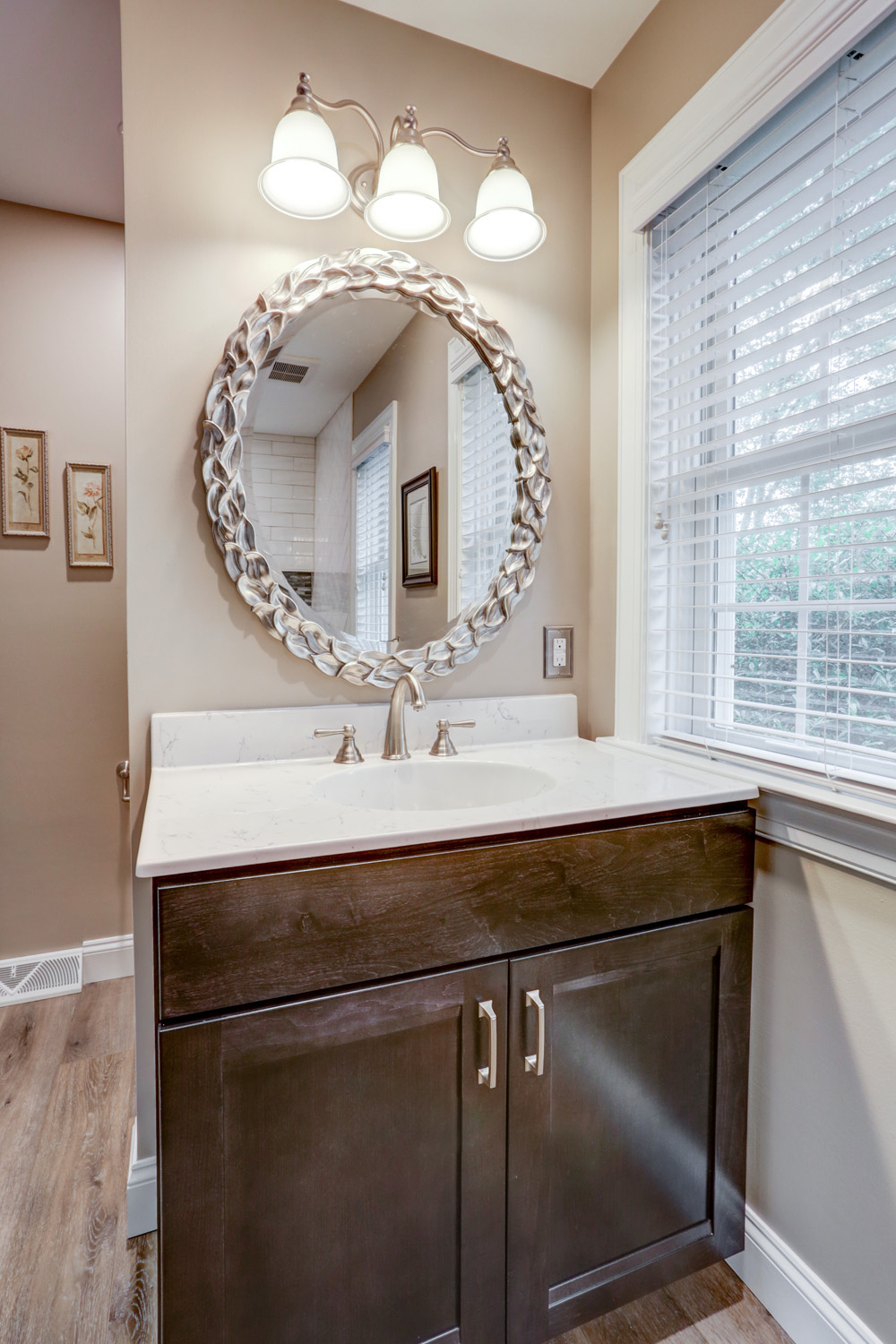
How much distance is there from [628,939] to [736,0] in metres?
1.63

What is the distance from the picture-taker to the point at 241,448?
1.42 m

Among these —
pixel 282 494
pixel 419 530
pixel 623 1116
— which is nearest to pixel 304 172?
pixel 282 494

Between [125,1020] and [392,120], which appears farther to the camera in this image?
[125,1020]

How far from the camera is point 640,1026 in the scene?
115cm

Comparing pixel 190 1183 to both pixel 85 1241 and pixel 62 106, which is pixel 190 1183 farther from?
pixel 62 106

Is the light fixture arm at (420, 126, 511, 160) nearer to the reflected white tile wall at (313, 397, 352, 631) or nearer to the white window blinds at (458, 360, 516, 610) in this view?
the white window blinds at (458, 360, 516, 610)

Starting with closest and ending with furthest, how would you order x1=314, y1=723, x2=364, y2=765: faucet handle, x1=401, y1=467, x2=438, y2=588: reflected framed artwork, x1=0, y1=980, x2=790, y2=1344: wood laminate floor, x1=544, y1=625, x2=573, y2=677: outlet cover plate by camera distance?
1. x1=0, y1=980, x2=790, y2=1344: wood laminate floor
2. x1=314, y1=723, x2=364, y2=765: faucet handle
3. x1=401, y1=467, x2=438, y2=588: reflected framed artwork
4. x1=544, y1=625, x2=573, y2=677: outlet cover plate

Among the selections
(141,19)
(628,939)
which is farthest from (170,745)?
(141,19)

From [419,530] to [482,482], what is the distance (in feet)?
0.66

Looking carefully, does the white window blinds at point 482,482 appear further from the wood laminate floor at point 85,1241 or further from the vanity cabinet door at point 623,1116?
the wood laminate floor at point 85,1241

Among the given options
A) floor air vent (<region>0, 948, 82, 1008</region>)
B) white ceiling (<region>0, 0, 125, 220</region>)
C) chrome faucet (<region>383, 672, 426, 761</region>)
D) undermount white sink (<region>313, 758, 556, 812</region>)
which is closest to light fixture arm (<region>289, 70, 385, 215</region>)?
white ceiling (<region>0, 0, 125, 220</region>)

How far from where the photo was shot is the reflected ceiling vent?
144cm

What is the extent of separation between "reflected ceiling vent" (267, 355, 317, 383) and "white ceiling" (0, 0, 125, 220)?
0.93m

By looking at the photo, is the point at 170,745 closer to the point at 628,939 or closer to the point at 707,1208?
the point at 628,939
